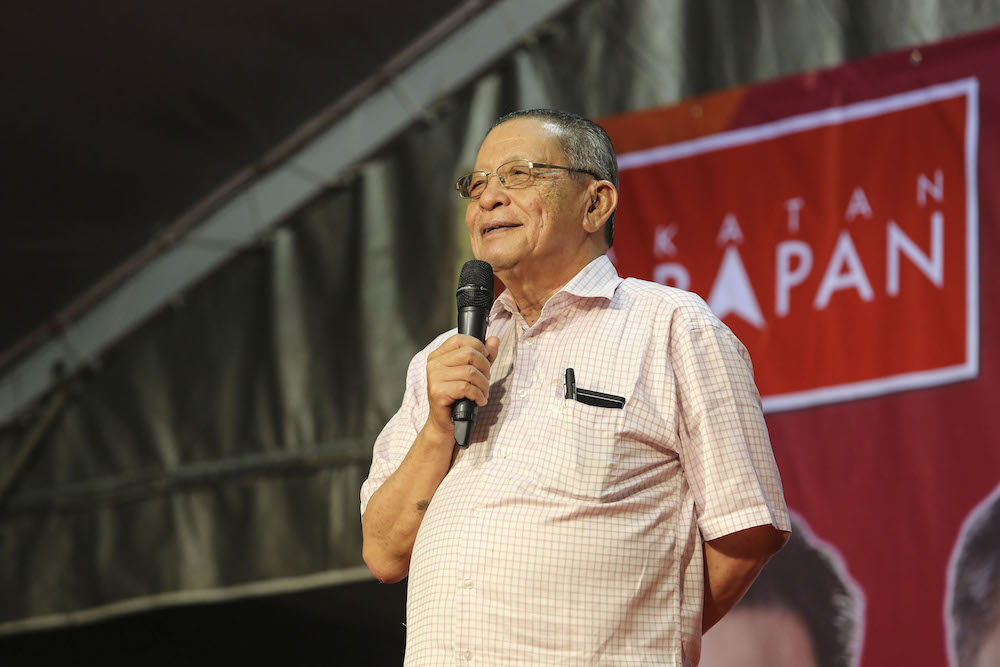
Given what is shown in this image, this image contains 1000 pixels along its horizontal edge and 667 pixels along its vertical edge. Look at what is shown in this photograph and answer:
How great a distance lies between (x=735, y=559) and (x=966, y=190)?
1.60 m

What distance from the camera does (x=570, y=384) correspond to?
5.91ft

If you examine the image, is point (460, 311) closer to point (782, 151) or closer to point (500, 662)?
point (500, 662)

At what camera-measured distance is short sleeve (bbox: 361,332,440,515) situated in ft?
6.70

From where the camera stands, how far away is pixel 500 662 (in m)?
1.66

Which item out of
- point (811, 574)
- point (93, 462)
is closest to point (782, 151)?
point (811, 574)

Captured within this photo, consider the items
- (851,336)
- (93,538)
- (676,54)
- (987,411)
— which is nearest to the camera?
(987,411)

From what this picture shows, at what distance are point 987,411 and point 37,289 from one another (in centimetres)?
326

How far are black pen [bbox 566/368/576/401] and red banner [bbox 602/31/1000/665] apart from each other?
1.44 meters

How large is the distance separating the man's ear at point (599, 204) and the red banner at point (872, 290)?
1.24 m

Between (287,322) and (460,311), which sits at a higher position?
(287,322)

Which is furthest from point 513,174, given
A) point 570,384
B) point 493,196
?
point 570,384

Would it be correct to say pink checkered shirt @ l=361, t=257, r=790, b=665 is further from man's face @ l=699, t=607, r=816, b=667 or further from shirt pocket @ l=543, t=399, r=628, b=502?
man's face @ l=699, t=607, r=816, b=667

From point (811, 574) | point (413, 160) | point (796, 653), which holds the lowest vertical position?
point (796, 653)

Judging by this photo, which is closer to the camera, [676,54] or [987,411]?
[987,411]
